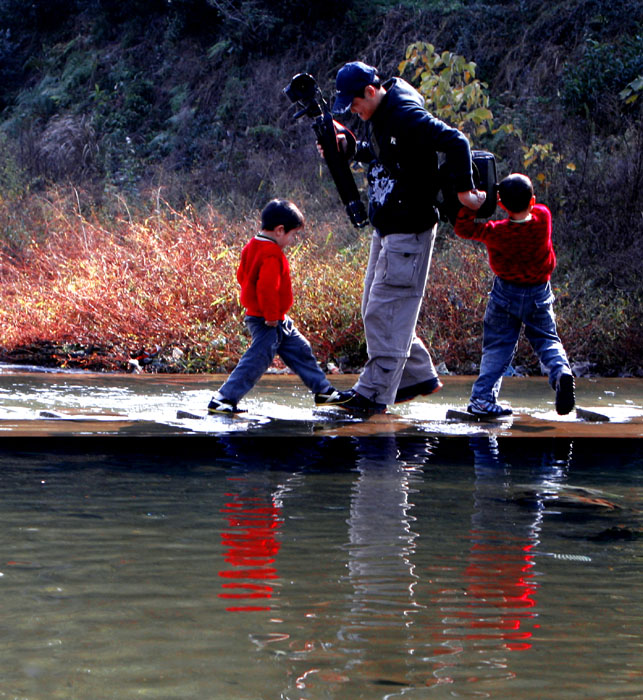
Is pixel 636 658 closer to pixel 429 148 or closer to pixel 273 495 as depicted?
pixel 273 495

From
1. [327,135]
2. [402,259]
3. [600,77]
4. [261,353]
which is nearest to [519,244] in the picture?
[402,259]

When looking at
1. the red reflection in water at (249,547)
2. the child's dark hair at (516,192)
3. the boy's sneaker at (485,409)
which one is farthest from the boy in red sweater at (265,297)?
the red reflection in water at (249,547)

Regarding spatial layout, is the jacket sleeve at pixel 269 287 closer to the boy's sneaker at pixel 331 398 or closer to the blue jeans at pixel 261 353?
the blue jeans at pixel 261 353

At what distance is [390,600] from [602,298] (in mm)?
7602

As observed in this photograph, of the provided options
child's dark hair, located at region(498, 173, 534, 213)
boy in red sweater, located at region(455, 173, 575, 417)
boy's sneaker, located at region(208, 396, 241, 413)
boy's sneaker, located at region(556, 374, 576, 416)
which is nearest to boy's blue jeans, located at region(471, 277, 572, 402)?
boy in red sweater, located at region(455, 173, 575, 417)

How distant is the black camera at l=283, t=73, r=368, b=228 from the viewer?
212 inches

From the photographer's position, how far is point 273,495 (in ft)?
13.5

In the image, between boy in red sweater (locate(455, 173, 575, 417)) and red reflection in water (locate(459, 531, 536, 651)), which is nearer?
red reflection in water (locate(459, 531, 536, 651))

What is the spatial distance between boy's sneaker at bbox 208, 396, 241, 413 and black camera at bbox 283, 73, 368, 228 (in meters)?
1.24

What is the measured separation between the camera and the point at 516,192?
218 inches

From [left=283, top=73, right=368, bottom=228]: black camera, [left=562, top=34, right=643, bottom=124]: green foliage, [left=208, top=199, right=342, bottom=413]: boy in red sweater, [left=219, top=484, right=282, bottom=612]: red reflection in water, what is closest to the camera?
[left=219, top=484, right=282, bottom=612]: red reflection in water

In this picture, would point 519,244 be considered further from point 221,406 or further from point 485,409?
point 221,406

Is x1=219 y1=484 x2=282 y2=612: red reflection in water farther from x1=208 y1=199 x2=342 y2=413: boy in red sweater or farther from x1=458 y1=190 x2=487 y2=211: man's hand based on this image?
x1=458 y1=190 x2=487 y2=211: man's hand

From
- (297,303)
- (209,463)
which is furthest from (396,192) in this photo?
(297,303)
